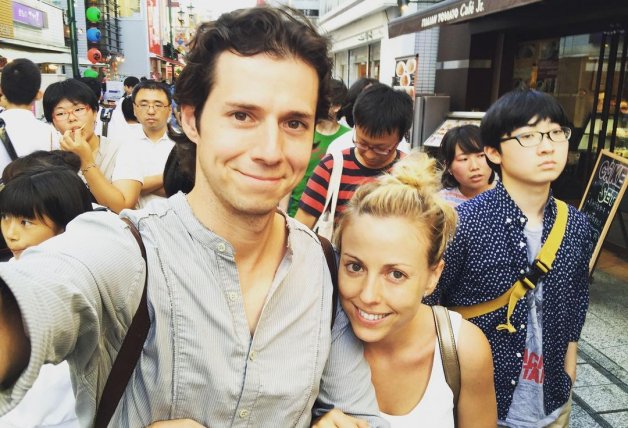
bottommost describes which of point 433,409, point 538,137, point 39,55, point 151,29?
point 433,409

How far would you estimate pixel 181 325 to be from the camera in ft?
3.82

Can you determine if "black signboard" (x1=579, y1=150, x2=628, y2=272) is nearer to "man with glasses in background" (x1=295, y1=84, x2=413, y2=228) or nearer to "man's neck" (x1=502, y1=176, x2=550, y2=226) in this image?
"man with glasses in background" (x1=295, y1=84, x2=413, y2=228)

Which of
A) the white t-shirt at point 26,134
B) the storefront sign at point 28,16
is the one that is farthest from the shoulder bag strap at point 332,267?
the storefront sign at point 28,16

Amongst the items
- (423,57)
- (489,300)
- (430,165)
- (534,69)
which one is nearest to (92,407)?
(430,165)

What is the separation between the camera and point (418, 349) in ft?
5.53

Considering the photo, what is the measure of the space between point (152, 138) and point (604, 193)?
429cm

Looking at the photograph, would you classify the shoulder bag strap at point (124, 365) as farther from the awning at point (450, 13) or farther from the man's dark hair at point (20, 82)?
the awning at point (450, 13)

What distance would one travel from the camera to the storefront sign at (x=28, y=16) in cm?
1725

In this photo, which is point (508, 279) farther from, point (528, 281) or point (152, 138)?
point (152, 138)

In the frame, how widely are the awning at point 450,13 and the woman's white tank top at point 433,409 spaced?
4.16m

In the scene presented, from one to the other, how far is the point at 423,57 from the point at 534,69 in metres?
3.34

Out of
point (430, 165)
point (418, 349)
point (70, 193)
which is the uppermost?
point (430, 165)

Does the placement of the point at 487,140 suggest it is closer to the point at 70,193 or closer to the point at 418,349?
the point at 418,349

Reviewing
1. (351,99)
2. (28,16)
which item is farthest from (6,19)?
(351,99)
